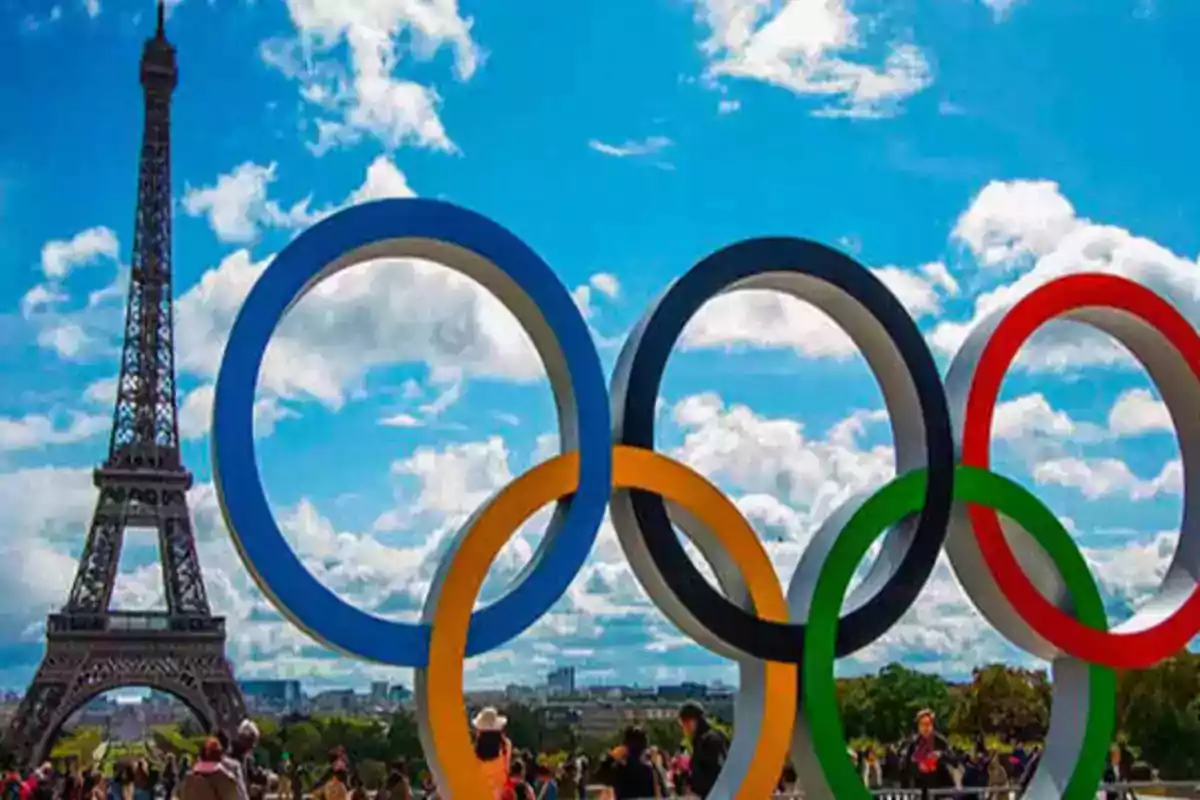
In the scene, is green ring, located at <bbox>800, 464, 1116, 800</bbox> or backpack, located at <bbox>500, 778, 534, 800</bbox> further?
green ring, located at <bbox>800, 464, 1116, 800</bbox>

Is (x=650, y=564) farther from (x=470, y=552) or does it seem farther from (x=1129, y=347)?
(x=1129, y=347)

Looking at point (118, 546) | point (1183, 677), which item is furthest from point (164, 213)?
point (1183, 677)

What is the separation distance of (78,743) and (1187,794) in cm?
5506

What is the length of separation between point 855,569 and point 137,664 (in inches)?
1431

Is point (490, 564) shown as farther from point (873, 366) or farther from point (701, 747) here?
point (873, 366)

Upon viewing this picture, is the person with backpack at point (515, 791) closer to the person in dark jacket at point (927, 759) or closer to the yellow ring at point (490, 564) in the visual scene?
the yellow ring at point (490, 564)

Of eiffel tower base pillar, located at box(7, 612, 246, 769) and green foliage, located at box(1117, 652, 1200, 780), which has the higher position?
eiffel tower base pillar, located at box(7, 612, 246, 769)

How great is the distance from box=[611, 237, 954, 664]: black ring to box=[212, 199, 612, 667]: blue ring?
0.35 metres

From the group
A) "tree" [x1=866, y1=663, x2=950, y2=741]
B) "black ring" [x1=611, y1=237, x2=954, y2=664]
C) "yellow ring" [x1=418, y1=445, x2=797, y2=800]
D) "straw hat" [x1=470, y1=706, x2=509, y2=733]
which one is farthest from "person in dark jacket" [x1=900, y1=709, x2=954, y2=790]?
"tree" [x1=866, y1=663, x2=950, y2=741]

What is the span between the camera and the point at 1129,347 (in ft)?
42.7

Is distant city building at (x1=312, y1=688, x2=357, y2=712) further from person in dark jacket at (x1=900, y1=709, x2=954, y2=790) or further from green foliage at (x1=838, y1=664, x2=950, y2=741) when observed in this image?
person in dark jacket at (x1=900, y1=709, x2=954, y2=790)

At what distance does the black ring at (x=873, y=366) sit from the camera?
33.8 ft

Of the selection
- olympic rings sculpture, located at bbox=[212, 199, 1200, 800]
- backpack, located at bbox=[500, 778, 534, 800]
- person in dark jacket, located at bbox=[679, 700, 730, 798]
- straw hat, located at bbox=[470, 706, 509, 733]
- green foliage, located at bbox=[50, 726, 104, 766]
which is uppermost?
olympic rings sculpture, located at bbox=[212, 199, 1200, 800]

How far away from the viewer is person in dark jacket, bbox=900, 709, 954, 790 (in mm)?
11594
